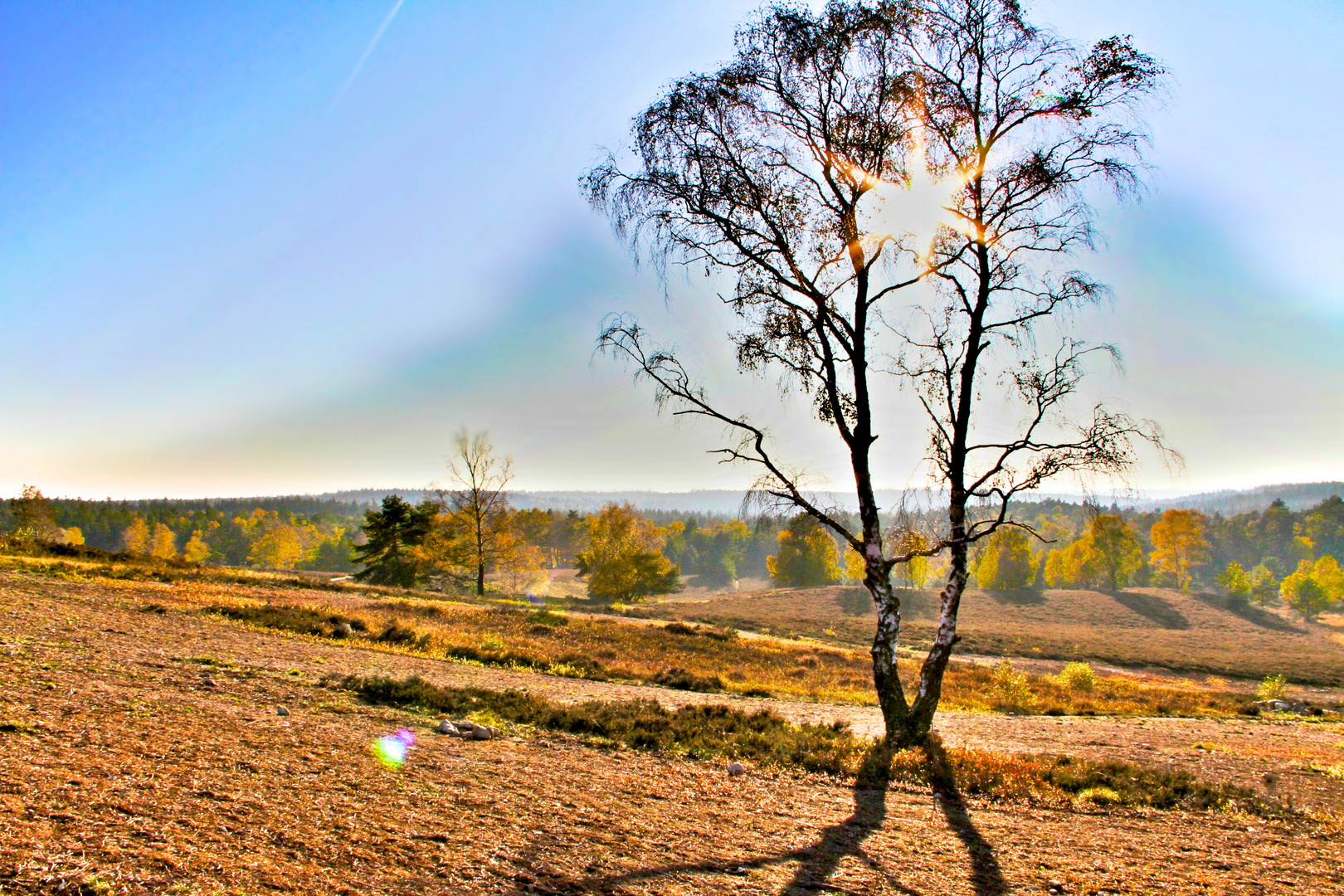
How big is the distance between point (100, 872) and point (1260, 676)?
57.7 meters

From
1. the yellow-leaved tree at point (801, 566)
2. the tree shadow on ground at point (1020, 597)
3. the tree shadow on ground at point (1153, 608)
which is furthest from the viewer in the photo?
the yellow-leaved tree at point (801, 566)

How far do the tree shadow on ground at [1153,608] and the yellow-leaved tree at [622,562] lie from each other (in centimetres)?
5448

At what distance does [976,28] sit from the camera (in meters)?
10.7

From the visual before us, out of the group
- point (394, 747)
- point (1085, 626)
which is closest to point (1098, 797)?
point (394, 747)

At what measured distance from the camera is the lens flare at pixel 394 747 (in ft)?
21.8

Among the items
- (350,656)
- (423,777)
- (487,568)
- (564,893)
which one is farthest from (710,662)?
(487,568)

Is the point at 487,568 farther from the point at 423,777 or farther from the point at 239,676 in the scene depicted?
the point at 423,777

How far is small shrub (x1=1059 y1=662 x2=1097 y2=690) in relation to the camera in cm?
2859

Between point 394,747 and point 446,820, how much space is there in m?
2.40

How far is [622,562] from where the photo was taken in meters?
58.4

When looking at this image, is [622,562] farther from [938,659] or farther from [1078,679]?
[938,659]

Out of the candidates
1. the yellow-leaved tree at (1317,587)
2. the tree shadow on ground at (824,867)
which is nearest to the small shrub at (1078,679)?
the tree shadow on ground at (824,867)

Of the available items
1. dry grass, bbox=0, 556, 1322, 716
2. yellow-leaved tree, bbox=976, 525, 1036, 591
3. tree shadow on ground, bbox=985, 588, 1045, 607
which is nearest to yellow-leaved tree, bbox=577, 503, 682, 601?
dry grass, bbox=0, 556, 1322, 716

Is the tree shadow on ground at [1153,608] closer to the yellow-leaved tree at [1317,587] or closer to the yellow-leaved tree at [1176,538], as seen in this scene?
the yellow-leaved tree at [1176,538]
